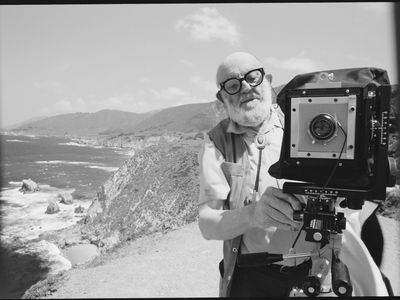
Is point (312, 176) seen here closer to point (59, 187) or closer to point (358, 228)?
point (358, 228)

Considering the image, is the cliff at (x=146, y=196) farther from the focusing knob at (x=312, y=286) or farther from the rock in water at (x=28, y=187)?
the rock in water at (x=28, y=187)

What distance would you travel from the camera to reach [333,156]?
1.32 m

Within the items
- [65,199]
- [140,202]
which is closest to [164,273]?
[140,202]

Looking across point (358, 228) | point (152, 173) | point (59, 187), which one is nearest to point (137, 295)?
point (358, 228)

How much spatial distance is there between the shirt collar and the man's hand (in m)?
0.51

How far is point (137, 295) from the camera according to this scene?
21.4 ft

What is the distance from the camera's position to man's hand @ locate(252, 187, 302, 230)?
4.42 ft

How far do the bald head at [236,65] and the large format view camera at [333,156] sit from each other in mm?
540

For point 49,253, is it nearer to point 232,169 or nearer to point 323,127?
point 232,169

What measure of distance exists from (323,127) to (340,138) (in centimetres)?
7

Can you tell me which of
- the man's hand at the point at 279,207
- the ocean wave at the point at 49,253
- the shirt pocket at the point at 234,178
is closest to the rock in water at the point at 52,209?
the ocean wave at the point at 49,253

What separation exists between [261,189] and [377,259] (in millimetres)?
567

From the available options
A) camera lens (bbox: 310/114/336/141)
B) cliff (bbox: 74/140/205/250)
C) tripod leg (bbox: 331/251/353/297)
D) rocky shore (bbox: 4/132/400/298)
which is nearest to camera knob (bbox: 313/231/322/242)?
tripod leg (bbox: 331/251/353/297)

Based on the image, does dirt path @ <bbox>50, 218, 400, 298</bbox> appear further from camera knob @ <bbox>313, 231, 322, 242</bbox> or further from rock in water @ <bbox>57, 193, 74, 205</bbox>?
rock in water @ <bbox>57, 193, 74, 205</bbox>
